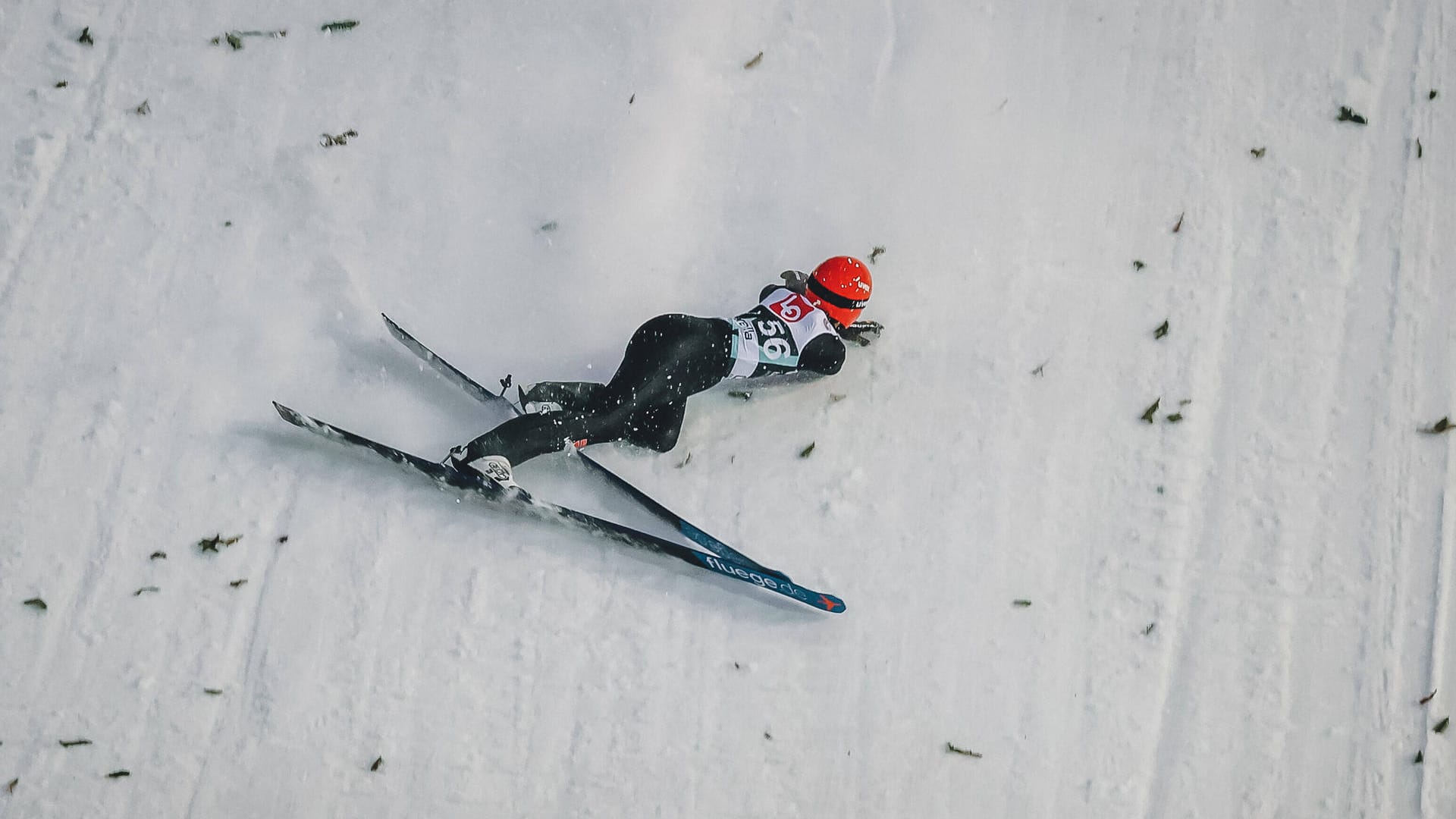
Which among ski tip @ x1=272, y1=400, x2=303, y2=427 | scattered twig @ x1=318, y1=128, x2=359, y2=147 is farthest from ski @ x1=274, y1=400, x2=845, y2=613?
scattered twig @ x1=318, y1=128, x2=359, y2=147

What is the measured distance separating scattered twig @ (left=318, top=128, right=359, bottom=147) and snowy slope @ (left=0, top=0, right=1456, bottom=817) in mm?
30

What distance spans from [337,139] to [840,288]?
216cm

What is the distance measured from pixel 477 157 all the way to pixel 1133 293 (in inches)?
104

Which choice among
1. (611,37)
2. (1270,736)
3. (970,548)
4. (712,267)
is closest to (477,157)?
(611,37)

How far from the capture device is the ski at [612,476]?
3.81 metres

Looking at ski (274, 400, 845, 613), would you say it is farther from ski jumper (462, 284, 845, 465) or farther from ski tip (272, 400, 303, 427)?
ski jumper (462, 284, 845, 465)

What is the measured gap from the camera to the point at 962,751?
11.9ft

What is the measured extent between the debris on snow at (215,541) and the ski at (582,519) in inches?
17.5

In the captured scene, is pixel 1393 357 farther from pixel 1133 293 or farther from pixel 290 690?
pixel 290 690

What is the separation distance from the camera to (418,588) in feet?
12.4

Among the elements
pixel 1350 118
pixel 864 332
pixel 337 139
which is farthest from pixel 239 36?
pixel 1350 118

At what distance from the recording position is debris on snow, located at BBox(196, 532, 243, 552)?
379 centimetres

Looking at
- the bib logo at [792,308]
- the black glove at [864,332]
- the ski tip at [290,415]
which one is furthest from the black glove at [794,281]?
the ski tip at [290,415]

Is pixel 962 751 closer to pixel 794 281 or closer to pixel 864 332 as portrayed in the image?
pixel 864 332
